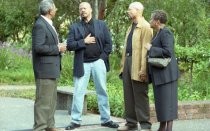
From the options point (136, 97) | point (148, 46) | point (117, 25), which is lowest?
point (136, 97)

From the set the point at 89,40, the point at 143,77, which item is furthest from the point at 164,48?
the point at 89,40

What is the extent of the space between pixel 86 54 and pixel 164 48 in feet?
4.34

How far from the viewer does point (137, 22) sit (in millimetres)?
9000

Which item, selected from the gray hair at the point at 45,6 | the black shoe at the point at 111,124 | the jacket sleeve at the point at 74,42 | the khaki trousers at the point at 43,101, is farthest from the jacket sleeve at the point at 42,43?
the black shoe at the point at 111,124

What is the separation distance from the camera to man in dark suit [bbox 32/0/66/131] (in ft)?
27.7

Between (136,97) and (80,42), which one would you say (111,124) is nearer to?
(136,97)

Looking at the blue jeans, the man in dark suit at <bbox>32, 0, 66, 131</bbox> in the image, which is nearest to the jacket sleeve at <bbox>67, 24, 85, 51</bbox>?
A: the blue jeans

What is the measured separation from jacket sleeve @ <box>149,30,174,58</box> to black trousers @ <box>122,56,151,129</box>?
53 centimetres

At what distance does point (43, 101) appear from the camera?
8570 millimetres

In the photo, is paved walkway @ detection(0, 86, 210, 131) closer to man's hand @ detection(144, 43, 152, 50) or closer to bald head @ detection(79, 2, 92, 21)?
man's hand @ detection(144, 43, 152, 50)

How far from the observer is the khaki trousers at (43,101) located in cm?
854

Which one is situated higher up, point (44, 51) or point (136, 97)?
point (44, 51)

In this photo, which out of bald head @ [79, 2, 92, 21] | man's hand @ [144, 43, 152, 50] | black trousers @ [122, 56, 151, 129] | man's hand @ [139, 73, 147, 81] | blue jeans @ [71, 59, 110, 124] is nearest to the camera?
man's hand @ [144, 43, 152, 50]

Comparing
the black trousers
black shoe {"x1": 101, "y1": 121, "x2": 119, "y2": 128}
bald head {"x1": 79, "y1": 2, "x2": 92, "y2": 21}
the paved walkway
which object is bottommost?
the paved walkway
